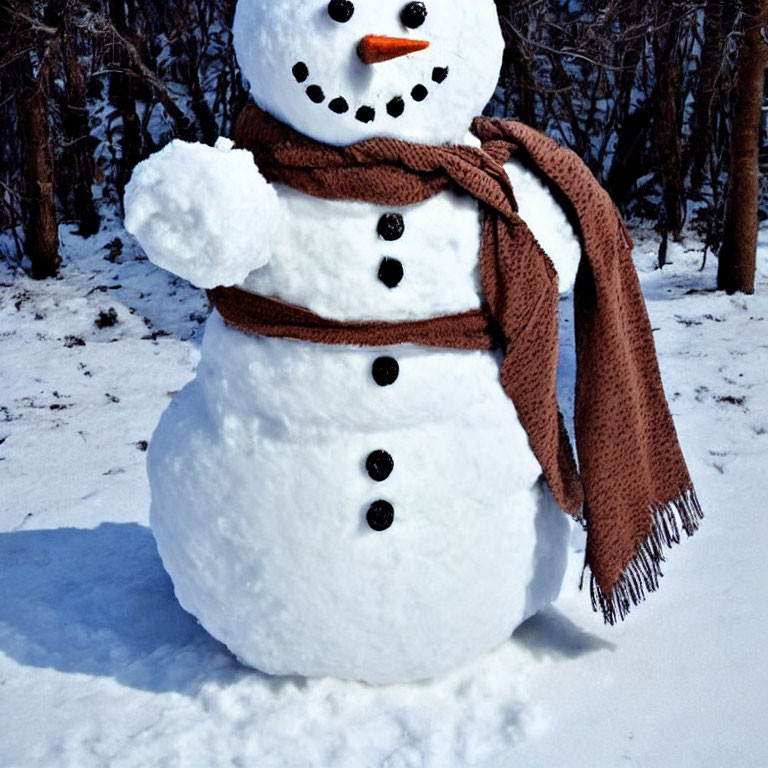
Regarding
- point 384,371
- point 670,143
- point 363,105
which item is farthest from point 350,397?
point 670,143

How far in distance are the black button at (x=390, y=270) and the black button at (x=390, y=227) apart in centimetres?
4

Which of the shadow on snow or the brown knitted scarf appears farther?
the shadow on snow

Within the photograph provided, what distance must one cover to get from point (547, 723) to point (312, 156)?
121 cm

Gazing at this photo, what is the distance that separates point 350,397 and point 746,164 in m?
3.87

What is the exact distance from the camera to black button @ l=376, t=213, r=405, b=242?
5.93ft

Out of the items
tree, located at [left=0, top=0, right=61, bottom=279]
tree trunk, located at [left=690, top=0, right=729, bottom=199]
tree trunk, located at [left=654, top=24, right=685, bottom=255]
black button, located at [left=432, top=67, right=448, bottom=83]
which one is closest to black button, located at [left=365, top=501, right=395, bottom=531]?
black button, located at [left=432, top=67, right=448, bottom=83]

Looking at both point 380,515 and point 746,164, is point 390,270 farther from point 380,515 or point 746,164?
point 746,164

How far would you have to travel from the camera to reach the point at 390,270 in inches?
71.1

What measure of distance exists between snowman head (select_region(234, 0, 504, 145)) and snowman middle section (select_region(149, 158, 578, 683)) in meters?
0.15

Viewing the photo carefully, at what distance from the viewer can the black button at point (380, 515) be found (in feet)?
6.16

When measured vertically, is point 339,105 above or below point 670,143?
above

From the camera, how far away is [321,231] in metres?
1.82

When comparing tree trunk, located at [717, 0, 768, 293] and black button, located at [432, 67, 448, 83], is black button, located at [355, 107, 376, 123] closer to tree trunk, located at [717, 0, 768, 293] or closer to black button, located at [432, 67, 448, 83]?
black button, located at [432, 67, 448, 83]

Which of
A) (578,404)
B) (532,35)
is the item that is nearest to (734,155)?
(532,35)
